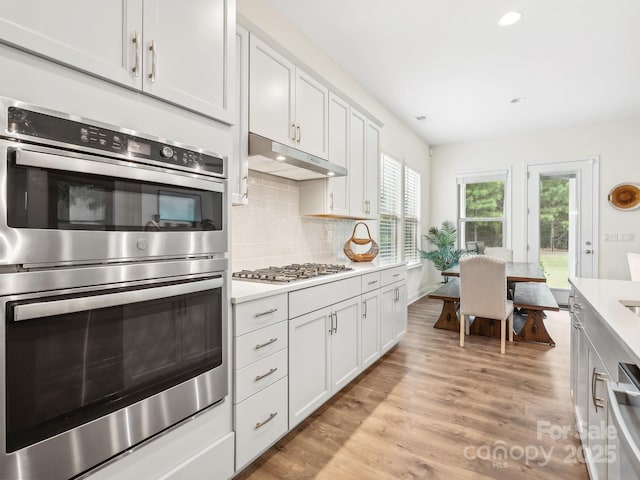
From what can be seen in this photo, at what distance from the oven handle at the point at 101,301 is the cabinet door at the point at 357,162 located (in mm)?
2074

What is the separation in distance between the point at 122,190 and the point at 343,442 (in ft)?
5.77

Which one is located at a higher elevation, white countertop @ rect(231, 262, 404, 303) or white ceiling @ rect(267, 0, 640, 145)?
white ceiling @ rect(267, 0, 640, 145)

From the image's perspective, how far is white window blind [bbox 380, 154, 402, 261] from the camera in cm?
469

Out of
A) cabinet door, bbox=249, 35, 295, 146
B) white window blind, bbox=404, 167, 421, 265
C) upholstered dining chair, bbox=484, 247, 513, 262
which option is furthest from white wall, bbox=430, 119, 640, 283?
cabinet door, bbox=249, 35, 295, 146

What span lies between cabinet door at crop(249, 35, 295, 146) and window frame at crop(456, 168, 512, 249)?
4849 mm

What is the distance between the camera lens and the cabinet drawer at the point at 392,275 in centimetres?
309

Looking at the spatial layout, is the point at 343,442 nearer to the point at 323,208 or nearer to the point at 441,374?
the point at 441,374

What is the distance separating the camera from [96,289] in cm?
108

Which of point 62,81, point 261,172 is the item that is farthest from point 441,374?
point 62,81

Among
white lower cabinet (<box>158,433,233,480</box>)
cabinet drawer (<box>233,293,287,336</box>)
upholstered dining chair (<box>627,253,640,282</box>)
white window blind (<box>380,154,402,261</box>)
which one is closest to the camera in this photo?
white lower cabinet (<box>158,433,233,480</box>)

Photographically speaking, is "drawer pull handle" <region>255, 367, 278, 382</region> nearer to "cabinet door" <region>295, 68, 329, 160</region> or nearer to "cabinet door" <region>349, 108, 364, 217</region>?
"cabinet door" <region>295, 68, 329, 160</region>

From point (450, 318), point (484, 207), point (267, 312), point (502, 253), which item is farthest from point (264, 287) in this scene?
point (484, 207)

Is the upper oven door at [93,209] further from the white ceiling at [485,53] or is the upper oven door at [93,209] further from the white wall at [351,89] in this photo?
the white ceiling at [485,53]

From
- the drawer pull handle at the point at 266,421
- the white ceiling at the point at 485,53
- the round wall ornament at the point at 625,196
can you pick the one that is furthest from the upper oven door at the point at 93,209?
the round wall ornament at the point at 625,196
